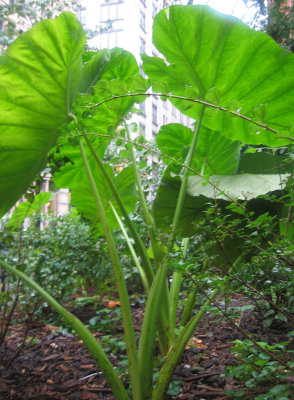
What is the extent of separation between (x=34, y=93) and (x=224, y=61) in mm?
641

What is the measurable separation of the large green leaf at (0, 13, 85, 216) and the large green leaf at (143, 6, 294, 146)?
0.26 m

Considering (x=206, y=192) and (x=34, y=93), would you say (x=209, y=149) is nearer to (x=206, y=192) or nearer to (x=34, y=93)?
(x=206, y=192)

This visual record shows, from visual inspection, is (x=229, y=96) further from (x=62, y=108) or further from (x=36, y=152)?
(x=36, y=152)

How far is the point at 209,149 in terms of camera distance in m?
1.58

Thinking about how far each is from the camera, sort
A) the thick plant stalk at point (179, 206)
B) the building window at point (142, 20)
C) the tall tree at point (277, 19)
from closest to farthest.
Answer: the thick plant stalk at point (179, 206) < the tall tree at point (277, 19) < the building window at point (142, 20)

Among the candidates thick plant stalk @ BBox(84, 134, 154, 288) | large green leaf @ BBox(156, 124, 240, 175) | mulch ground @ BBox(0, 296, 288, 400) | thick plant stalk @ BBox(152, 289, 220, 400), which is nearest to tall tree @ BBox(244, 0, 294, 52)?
large green leaf @ BBox(156, 124, 240, 175)

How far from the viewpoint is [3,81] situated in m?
1.10

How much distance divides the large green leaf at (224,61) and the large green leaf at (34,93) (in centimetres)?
26

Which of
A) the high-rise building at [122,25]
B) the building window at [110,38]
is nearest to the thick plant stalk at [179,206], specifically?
Result: the high-rise building at [122,25]

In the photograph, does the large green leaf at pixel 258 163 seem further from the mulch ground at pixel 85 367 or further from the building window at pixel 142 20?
the building window at pixel 142 20

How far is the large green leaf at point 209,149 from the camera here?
1.52 metres

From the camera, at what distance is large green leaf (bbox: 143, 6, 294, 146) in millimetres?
1137

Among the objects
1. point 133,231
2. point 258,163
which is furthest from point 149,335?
point 258,163

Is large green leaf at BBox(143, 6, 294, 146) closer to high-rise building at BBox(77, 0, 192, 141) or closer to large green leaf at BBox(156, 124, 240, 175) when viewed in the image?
large green leaf at BBox(156, 124, 240, 175)
